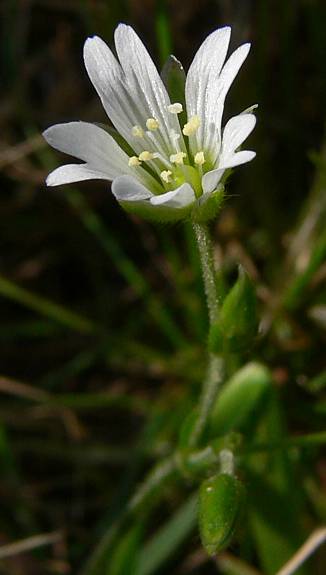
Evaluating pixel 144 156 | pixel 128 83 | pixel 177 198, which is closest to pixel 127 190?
pixel 177 198

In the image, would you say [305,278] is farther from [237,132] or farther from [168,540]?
[237,132]

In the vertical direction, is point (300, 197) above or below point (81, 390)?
above

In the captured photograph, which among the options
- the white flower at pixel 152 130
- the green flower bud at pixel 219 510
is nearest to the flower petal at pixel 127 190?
the white flower at pixel 152 130

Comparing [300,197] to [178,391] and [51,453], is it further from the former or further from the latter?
[51,453]

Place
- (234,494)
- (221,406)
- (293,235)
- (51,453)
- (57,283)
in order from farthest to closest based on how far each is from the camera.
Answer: (57,283) → (293,235) → (51,453) → (221,406) → (234,494)

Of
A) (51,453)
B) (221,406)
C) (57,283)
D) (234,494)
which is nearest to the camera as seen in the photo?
(234,494)

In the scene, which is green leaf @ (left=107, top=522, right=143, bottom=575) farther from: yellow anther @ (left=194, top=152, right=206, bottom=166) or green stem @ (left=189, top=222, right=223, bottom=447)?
yellow anther @ (left=194, top=152, right=206, bottom=166)

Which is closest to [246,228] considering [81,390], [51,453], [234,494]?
[81,390]

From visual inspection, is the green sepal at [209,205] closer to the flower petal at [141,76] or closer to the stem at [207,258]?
the stem at [207,258]
